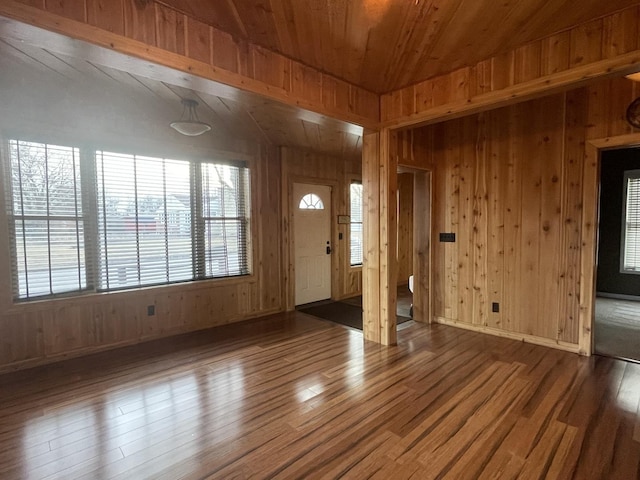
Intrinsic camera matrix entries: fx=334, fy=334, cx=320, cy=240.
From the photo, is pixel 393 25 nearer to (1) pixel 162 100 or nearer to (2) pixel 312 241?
(1) pixel 162 100

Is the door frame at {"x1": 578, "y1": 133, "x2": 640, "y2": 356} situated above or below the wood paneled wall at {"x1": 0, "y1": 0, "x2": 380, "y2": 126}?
below

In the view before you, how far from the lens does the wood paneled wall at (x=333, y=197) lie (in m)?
5.15

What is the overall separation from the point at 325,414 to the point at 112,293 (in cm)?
269

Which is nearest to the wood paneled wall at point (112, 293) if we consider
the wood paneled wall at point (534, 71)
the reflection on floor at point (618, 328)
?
the wood paneled wall at point (534, 71)

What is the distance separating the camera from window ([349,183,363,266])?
20.3 ft

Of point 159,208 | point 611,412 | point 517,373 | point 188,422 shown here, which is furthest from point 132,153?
point 611,412

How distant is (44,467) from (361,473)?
176cm

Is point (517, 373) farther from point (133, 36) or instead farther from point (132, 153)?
point (132, 153)

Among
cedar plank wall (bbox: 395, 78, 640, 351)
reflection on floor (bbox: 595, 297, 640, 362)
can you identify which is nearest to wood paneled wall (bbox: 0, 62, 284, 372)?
cedar plank wall (bbox: 395, 78, 640, 351)

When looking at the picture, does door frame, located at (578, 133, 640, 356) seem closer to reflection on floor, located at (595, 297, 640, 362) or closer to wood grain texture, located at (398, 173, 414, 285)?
reflection on floor, located at (595, 297, 640, 362)

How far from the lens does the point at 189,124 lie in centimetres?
317

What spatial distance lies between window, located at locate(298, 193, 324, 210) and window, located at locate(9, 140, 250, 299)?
3.35 ft

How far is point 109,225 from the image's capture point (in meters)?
3.62

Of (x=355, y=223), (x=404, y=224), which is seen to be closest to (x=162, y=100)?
(x=355, y=223)
